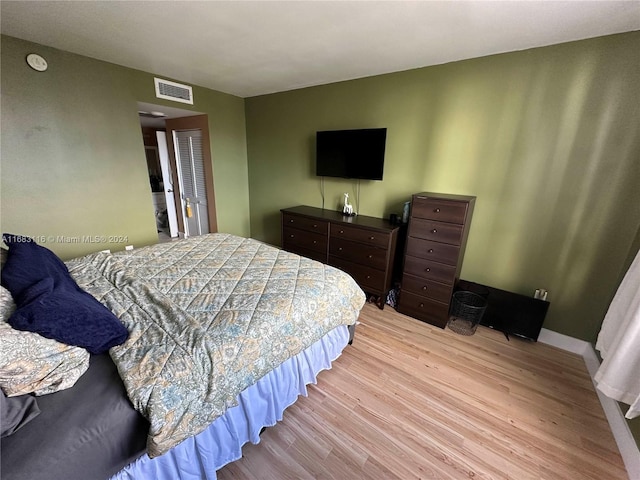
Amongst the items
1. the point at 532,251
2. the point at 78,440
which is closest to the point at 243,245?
the point at 78,440

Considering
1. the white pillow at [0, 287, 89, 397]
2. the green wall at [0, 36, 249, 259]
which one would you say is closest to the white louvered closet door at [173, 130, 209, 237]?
the green wall at [0, 36, 249, 259]

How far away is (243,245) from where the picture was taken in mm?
2432

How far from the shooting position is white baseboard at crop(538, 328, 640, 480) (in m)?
1.34

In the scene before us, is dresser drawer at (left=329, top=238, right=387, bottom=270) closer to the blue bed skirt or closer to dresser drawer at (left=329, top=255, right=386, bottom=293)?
dresser drawer at (left=329, top=255, right=386, bottom=293)

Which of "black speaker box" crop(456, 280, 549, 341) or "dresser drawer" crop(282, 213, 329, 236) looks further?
"dresser drawer" crop(282, 213, 329, 236)

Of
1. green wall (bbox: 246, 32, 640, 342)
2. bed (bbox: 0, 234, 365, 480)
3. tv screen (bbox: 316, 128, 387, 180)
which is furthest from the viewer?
tv screen (bbox: 316, 128, 387, 180)

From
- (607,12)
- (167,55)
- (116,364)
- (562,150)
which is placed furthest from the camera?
(167,55)

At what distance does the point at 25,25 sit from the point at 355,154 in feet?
9.47

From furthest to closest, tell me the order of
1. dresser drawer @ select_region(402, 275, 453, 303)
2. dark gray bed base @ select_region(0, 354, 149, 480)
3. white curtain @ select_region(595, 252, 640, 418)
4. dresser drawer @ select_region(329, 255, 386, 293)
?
dresser drawer @ select_region(329, 255, 386, 293)
dresser drawer @ select_region(402, 275, 453, 303)
white curtain @ select_region(595, 252, 640, 418)
dark gray bed base @ select_region(0, 354, 149, 480)

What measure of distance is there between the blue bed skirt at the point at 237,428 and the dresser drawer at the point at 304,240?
1436 millimetres

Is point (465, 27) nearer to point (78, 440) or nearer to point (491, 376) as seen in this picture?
point (491, 376)

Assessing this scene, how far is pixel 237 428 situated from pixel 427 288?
1.95m

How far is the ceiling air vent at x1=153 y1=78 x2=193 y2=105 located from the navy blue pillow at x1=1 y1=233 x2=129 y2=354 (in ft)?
8.00

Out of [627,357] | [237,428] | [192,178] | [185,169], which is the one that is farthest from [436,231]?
[185,169]
